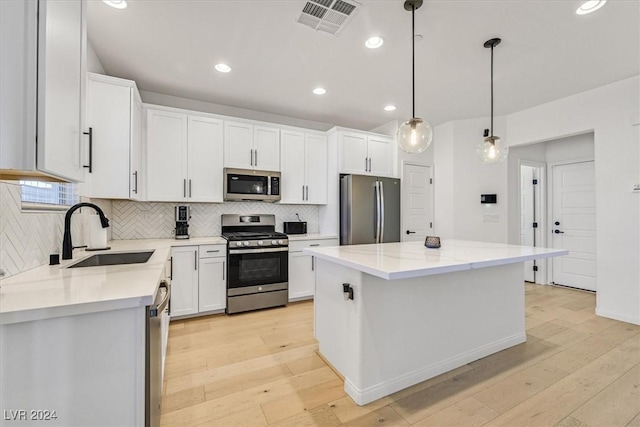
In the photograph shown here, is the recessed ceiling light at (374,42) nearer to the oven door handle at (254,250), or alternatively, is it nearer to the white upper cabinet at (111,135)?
the white upper cabinet at (111,135)

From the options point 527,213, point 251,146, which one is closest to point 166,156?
point 251,146

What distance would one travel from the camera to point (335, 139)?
4.18 metres

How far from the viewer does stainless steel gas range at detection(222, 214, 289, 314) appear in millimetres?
3359

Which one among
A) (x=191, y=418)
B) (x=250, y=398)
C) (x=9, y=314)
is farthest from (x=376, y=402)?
(x=9, y=314)

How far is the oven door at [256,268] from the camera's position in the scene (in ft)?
11.0

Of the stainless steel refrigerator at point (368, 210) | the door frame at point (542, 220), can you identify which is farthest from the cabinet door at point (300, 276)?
the door frame at point (542, 220)

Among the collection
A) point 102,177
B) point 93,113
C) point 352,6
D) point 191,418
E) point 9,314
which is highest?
point 352,6

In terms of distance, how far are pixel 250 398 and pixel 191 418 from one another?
1.17 ft

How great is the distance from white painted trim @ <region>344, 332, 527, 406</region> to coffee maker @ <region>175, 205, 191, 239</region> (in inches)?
101

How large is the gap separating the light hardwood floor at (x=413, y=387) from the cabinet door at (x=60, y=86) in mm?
1532

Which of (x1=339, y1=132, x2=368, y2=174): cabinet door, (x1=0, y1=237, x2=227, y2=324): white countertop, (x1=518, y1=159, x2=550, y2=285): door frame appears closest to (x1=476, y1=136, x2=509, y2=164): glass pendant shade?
(x1=339, y1=132, x2=368, y2=174): cabinet door

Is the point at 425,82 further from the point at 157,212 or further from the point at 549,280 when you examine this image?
the point at 549,280

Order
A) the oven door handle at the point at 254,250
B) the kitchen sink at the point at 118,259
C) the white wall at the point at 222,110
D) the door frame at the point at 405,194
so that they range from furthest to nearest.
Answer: the door frame at the point at 405,194
the white wall at the point at 222,110
the oven door handle at the point at 254,250
the kitchen sink at the point at 118,259

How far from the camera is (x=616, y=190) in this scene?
327 cm
